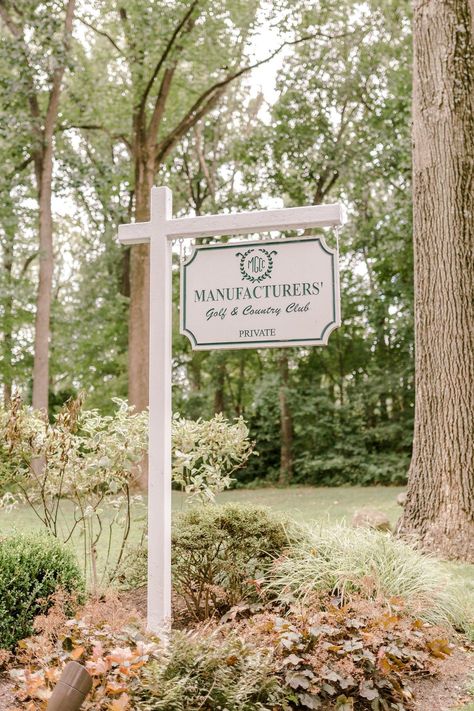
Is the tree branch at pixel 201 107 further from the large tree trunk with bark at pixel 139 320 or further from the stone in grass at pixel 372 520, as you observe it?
the stone in grass at pixel 372 520

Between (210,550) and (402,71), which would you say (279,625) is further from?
(402,71)

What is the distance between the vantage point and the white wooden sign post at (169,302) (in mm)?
4090

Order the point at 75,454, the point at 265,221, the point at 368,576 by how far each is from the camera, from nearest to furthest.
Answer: the point at 265,221 → the point at 368,576 → the point at 75,454

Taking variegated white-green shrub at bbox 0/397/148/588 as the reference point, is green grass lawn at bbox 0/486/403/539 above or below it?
below

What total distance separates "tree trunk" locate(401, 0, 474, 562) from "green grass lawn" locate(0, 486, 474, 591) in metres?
2.87

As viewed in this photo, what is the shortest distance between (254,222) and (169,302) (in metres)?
0.71

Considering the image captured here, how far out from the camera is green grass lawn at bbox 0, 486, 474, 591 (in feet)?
38.7

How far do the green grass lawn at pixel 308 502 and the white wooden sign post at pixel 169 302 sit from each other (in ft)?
16.4

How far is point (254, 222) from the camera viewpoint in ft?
14.1

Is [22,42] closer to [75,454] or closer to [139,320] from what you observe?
[139,320]

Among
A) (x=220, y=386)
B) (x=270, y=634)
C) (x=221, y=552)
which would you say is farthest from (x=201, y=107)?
(x=270, y=634)

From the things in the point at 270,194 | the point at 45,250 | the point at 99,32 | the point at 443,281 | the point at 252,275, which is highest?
the point at 99,32

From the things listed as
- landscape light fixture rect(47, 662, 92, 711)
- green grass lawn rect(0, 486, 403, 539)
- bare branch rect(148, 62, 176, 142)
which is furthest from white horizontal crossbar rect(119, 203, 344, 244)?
bare branch rect(148, 62, 176, 142)

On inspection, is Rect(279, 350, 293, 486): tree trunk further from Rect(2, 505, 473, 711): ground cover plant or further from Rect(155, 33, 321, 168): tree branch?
Rect(2, 505, 473, 711): ground cover plant
